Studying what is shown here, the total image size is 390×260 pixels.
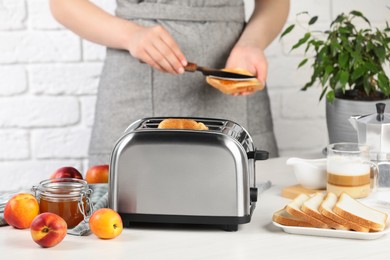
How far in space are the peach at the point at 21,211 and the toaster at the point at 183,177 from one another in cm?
16

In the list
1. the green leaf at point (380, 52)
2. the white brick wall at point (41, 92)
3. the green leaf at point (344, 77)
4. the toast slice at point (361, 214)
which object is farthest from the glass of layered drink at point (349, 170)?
the white brick wall at point (41, 92)

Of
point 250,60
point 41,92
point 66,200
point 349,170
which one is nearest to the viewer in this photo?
point 66,200

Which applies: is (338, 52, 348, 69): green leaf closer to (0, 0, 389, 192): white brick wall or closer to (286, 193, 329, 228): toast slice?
(0, 0, 389, 192): white brick wall

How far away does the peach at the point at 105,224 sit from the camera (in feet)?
4.58

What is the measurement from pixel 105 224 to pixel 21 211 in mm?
182

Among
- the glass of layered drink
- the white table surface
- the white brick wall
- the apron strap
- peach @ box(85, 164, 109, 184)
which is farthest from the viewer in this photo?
the white brick wall

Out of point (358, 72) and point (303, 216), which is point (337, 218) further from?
point (358, 72)

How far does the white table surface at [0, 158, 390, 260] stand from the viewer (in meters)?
1.33

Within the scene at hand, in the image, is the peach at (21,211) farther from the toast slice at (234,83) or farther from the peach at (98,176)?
the toast slice at (234,83)

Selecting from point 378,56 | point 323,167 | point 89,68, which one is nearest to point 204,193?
point 323,167

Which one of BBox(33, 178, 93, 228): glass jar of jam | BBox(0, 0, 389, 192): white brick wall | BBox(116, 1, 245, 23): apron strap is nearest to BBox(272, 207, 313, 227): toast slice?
BBox(33, 178, 93, 228): glass jar of jam

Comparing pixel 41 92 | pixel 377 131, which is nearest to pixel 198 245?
pixel 377 131

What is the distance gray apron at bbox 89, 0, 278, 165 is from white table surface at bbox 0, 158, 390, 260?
811 mm

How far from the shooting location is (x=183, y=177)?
1443 mm
